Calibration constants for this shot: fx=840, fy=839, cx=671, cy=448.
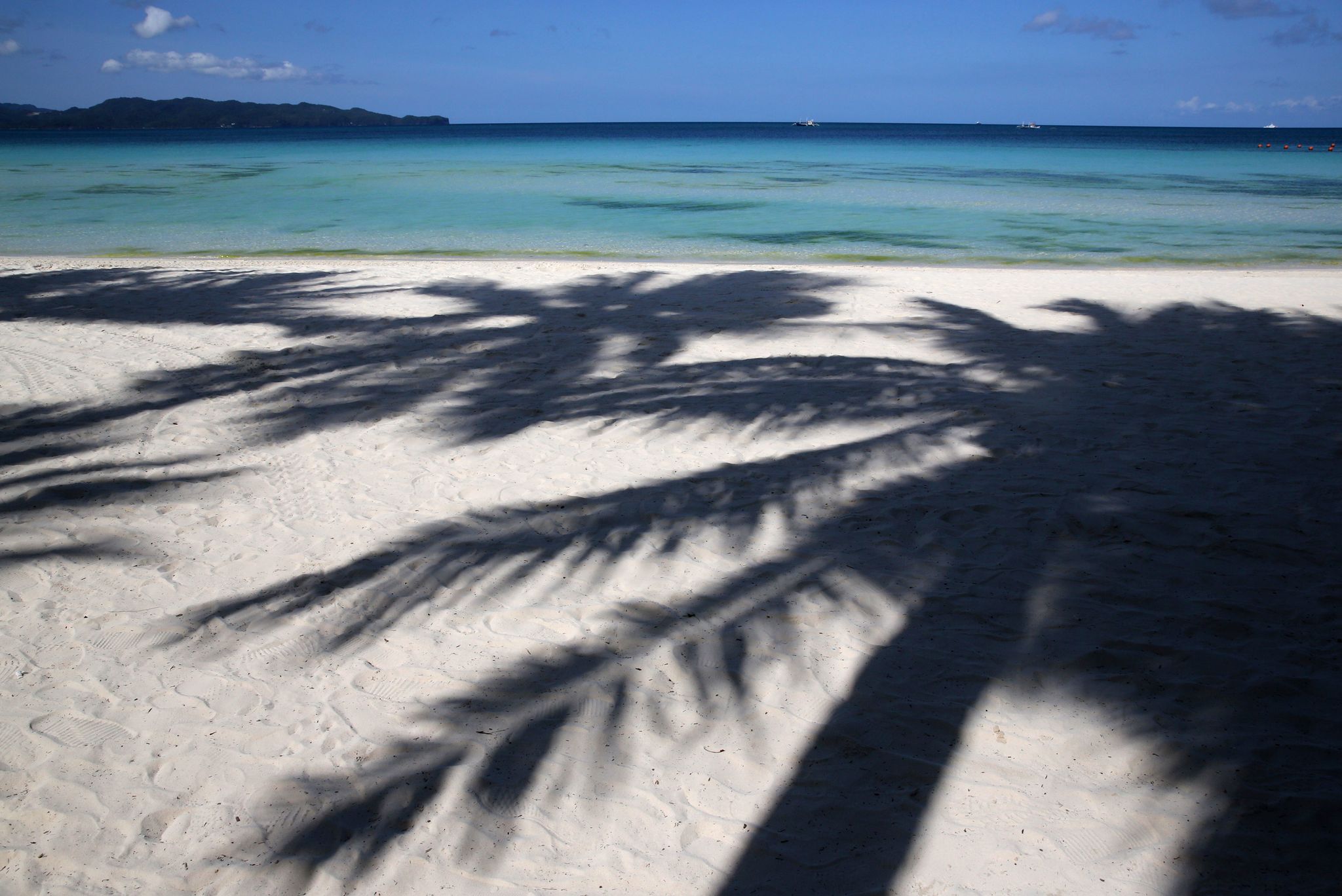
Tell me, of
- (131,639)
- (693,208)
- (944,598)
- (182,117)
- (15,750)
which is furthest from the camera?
(182,117)

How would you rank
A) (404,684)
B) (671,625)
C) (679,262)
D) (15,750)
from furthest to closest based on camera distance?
(679,262)
(671,625)
(404,684)
(15,750)

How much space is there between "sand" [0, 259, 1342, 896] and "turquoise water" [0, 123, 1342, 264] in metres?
9.53

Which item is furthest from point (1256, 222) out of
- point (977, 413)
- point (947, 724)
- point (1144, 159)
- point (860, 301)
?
point (1144, 159)

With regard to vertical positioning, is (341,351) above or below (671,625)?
above

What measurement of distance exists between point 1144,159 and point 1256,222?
35.0 m

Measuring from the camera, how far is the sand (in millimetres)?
2408

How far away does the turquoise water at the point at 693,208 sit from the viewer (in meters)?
16.0

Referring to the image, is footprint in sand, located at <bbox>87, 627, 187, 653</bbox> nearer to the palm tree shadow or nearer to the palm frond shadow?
the palm tree shadow

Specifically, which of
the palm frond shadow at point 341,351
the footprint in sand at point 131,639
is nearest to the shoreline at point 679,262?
the palm frond shadow at point 341,351

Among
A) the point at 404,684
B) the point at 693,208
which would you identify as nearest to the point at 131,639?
the point at 404,684

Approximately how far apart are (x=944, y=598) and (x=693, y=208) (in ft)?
66.6

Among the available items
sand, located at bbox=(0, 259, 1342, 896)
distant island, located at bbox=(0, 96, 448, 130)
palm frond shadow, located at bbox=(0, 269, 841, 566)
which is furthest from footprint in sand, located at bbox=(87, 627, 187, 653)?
distant island, located at bbox=(0, 96, 448, 130)

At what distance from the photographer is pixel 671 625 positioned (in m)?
3.45

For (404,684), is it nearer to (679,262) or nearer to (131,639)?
(131,639)
